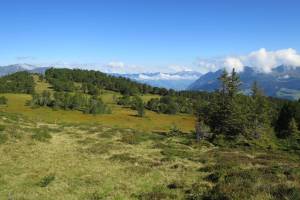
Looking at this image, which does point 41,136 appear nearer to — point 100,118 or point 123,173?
point 123,173

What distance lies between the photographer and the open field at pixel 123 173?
16609 mm

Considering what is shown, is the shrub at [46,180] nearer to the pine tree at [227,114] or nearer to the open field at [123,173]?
the open field at [123,173]

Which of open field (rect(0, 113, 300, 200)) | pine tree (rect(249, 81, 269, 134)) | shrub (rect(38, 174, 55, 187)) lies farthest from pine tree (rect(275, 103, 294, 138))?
shrub (rect(38, 174, 55, 187))

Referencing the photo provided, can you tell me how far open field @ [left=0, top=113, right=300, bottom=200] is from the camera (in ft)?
54.5

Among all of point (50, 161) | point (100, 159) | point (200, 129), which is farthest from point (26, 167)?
point (200, 129)

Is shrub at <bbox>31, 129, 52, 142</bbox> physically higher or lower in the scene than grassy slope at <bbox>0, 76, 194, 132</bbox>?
higher

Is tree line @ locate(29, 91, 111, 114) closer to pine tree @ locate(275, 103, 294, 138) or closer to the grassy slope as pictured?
the grassy slope

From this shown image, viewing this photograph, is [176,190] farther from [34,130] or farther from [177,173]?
[34,130]

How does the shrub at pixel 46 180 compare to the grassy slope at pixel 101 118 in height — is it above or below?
above

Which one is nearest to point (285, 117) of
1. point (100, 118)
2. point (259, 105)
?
point (259, 105)

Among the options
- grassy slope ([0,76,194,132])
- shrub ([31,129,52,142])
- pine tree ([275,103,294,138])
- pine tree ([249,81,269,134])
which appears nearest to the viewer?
shrub ([31,129,52,142])

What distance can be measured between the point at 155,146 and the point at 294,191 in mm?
22350

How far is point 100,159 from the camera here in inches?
1069

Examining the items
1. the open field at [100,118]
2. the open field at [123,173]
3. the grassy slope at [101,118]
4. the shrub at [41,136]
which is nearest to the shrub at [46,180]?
the open field at [123,173]
